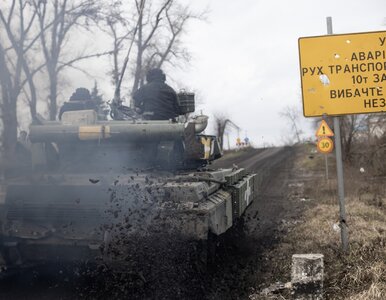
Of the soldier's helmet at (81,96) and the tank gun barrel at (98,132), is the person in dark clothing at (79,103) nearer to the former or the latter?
the soldier's helmet at (81,96)

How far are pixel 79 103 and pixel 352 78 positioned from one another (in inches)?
140

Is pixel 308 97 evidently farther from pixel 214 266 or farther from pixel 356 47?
pixel 214 266

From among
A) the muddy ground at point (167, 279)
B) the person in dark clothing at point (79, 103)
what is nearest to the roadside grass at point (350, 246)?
the muddy ground at point (167, 279)

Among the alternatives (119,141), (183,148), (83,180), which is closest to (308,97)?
(183,148)

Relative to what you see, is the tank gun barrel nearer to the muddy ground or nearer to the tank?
the tank

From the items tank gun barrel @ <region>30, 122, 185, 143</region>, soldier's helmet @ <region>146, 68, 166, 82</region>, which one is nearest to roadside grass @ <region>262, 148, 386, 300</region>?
tank gun barrel @ <region>30, 122, 185, 143</region>

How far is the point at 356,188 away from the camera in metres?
15.0

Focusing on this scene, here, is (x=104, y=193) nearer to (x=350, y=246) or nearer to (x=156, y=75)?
(x=156, y=75)

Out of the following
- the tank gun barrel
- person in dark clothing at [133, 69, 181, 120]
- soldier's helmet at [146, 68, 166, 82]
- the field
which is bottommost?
the field

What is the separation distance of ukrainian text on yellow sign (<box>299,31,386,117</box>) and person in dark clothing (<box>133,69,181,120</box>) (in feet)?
6.31

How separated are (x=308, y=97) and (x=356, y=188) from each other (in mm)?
9329

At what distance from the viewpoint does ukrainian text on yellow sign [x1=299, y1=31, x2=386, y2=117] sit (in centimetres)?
630

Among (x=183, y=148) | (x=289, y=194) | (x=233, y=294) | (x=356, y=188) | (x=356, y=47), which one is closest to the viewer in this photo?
(x=233, y=294)

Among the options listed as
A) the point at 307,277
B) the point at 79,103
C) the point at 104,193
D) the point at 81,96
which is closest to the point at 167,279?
the point at 104,193
